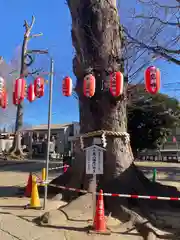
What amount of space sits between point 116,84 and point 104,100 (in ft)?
2.01

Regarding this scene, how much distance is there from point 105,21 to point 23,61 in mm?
24616

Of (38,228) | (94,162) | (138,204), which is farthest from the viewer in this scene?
(138,204)

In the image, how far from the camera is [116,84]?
27.3 feet

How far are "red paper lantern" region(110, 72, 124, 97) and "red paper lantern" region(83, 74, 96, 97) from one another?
516 millimetres

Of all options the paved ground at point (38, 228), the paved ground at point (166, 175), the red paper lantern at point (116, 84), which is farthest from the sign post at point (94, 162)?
the paved ground at point (166, 175)

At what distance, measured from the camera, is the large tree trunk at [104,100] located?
8.34 m

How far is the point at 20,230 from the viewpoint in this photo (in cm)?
573

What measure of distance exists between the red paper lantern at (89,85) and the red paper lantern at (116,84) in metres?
0.52

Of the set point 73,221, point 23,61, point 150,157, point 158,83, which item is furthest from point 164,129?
point 73,221

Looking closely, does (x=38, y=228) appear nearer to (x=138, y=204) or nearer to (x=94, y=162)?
(x=94, y=162)

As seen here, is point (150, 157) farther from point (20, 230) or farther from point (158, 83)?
point (20, 230)

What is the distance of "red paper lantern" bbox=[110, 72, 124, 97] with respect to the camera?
8320 mm

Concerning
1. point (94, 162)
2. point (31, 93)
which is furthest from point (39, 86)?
point (94, 162)

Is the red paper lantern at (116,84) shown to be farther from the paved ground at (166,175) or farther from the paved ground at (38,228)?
the paved ground at (166,175)
